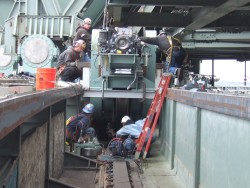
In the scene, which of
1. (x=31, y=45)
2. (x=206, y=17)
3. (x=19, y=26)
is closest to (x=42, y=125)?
(x=206, y=17)

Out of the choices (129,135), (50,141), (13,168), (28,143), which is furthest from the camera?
(129,135)

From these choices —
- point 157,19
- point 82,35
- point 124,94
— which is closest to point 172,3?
point 157,19

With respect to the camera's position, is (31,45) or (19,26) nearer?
(31,45)

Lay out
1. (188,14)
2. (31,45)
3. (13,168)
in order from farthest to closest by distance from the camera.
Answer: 1. (31,45)
2. (188,14)
3. (13,168)

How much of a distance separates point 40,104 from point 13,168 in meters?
0.64

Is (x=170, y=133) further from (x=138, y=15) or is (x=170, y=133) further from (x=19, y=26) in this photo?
(x=19, y=26)

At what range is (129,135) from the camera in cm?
821

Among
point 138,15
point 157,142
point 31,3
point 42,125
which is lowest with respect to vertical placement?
point 157,142

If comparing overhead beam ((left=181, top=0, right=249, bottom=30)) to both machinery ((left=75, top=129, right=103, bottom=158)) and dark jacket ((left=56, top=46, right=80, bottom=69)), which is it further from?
dark jacket ((left=56, top=46, right=80, bottom=69))

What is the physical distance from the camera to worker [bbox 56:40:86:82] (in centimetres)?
952

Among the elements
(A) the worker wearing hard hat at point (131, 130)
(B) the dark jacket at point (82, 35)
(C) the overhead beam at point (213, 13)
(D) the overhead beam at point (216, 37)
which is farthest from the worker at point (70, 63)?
(D) the overhead beam at point (216, 37)

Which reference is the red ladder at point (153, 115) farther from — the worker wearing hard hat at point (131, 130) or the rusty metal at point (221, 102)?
the rusty metal at point (221, 102)

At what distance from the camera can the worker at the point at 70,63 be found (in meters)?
9.52

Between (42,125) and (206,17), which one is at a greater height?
(206,17)
